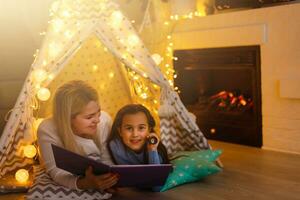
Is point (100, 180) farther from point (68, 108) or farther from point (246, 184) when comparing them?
point (246, 184)

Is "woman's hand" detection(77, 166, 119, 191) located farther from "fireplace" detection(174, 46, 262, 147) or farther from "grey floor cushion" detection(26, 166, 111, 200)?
"fireplace" detection(174, 46, 262, 147)

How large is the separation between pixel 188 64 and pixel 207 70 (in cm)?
19

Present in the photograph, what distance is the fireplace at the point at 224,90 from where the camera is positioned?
135 inches

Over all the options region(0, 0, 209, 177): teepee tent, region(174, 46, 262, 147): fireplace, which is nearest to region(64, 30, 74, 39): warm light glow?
region(0, 0, 209, 177): teepee tent

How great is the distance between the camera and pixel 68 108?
2295mm

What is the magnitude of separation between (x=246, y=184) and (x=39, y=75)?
4.26 feet

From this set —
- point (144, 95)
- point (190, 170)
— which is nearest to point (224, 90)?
point (144, 95)

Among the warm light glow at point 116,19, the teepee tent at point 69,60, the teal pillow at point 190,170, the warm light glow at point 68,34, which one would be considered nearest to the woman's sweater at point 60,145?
the teepee tent at point 69,60

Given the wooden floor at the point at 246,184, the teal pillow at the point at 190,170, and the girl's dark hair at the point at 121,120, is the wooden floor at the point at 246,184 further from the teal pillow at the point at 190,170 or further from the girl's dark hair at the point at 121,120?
the girl's dark hair at the point at 121,120

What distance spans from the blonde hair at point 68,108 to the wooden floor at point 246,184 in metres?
0.38

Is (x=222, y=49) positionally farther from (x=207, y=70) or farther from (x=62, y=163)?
(x=62, y=163)

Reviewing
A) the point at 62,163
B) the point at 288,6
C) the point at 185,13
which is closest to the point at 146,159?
the point at 62,163

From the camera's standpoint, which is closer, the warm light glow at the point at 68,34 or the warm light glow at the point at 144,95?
the warm light glow at the point at 68,34

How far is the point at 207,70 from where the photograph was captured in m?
4.02
